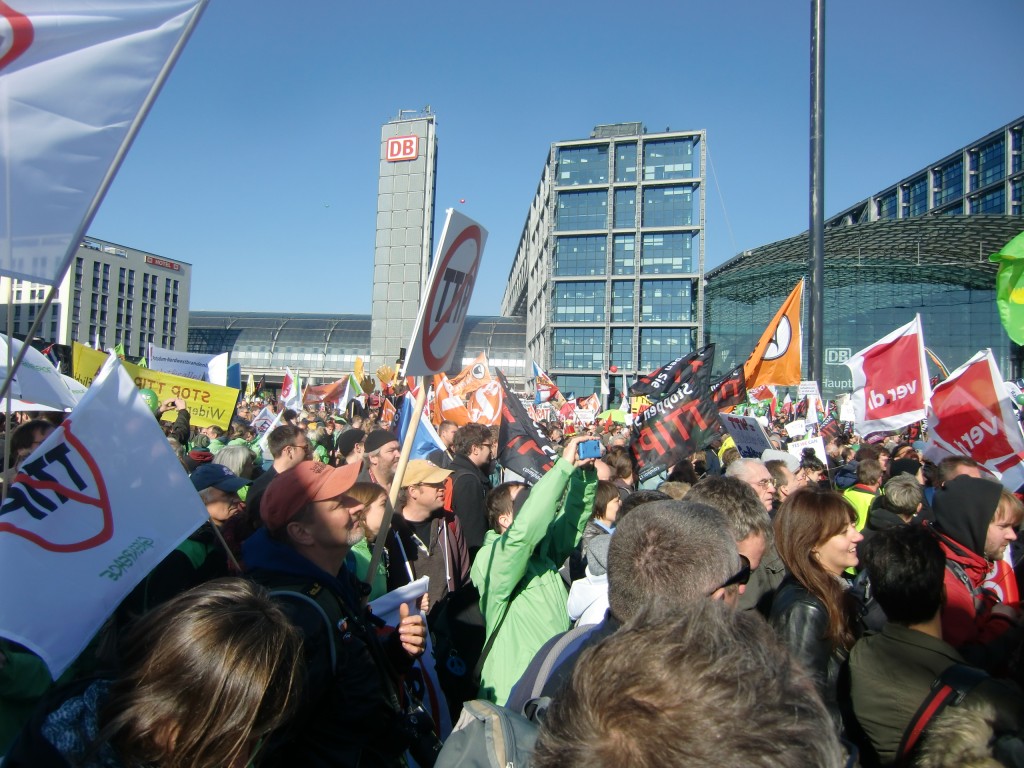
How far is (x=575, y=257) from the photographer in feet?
167

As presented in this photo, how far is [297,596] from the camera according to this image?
2.10m

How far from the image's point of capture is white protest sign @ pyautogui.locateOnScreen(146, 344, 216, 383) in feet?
39.0

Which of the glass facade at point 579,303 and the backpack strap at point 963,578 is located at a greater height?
the glass facade at point 579,303

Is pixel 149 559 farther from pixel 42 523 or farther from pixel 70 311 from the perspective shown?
pixel 70 311

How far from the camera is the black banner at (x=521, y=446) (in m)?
5.52

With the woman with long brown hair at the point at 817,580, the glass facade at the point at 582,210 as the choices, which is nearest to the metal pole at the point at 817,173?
the woman with long brown hair at the point at 817,580

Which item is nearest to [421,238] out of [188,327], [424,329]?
[188,327]

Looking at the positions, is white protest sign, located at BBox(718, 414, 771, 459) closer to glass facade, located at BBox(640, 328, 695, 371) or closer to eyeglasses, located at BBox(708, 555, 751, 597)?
eyeglasses, located at BBox(708, 555, 751, 597)

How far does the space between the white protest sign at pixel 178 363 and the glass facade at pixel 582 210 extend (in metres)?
40.4

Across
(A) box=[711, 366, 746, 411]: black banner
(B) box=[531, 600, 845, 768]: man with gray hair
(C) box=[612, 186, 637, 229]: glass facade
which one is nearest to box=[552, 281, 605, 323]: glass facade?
(C) box=[612, 186, 637, 229]: glass facade

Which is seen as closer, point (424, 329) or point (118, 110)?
point (118, 110)

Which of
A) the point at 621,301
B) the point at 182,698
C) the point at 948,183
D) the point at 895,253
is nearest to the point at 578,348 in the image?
the point at 621,301

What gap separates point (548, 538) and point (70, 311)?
2752 inches

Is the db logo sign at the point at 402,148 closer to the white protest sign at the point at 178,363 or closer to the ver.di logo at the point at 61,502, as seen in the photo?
the white protest sign at the point at 178,363
